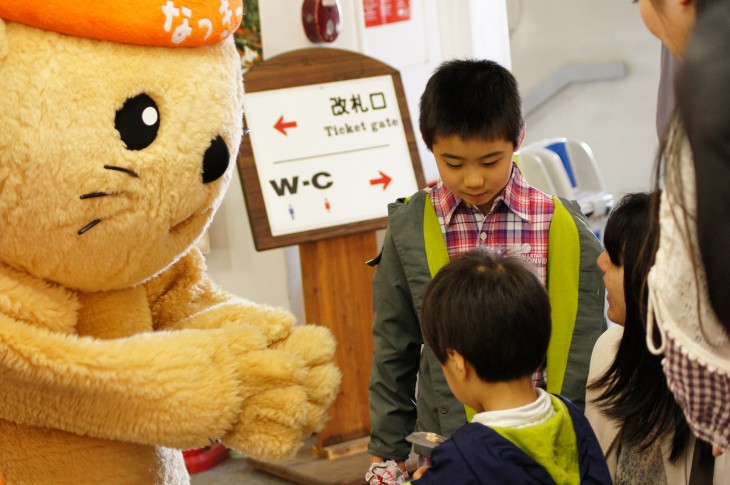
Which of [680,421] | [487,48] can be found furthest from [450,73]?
[487,48]

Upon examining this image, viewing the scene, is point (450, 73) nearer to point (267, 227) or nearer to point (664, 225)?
point (664, 225)

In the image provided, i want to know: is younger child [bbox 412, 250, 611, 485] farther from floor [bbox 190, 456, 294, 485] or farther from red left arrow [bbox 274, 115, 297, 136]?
floor [bbox 190, 456, 294, 485]

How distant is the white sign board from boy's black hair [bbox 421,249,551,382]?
1.73 m

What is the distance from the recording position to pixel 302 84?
3.29m

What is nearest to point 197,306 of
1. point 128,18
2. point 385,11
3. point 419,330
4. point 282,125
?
point 419,330

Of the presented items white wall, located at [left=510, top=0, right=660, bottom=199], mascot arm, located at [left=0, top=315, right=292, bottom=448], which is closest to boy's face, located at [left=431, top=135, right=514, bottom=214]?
mascot arm, located at [left=0, top=315, right=292, bottom=448]

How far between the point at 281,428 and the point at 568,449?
507 millimetres

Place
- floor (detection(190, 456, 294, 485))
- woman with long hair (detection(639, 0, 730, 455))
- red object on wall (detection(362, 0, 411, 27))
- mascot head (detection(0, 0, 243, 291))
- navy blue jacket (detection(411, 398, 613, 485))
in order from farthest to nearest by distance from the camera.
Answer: red object on wall (detection(362, 0, 411, 27))
floor (detection(190, 456, 294, 485))
mascot head (detection(0, 0, 243, 291))
navy blue jacket (detection(411, 398, 613, 485))
woman with long hair (detection(639, 0, 730, 455))

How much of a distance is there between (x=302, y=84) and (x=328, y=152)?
245 mm

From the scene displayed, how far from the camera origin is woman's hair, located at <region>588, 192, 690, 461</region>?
1.65 m

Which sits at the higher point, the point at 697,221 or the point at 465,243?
the point at 697,221

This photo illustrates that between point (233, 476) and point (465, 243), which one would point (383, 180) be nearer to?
point (233, 476)

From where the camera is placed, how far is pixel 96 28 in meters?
1.54

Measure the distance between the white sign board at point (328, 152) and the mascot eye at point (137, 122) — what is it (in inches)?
62.5
